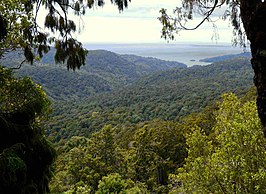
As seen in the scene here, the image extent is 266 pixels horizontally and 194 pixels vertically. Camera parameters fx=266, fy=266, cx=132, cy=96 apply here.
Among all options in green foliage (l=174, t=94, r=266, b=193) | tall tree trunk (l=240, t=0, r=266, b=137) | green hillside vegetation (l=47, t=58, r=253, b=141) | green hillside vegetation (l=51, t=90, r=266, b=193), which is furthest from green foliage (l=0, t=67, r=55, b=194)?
green hillside vegetation (l=47, t=58, r=253, b=141)

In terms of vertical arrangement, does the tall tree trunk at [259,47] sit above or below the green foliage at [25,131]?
above

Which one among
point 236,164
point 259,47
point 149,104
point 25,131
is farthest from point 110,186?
point 149,104

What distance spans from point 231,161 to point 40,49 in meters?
5.40

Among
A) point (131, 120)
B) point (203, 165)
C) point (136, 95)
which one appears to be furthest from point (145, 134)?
point (136, 95)

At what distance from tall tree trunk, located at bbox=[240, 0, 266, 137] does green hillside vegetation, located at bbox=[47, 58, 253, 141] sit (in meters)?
46.3

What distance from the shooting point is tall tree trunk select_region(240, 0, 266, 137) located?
2.03 metres

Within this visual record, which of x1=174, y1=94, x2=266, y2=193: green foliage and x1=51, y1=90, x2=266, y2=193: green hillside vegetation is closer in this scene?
x1=174, y1=94, x2=266, y2=193: green foliage

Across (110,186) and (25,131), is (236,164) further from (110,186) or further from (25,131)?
(110,186)

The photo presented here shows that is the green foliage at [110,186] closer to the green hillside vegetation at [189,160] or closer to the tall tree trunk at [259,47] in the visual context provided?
the green hillside vegetation at [189,160]

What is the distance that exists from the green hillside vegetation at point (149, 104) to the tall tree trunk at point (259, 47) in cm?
4628

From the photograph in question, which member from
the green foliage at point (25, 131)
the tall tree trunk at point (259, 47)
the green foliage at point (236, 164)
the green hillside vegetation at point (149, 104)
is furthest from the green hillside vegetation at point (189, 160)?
the green hillside vegetation at point (149, 104)

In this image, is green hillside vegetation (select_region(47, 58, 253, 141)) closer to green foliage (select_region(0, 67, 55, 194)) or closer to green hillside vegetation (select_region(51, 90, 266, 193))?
green hillside vegetation (select_region(51, 90, 266, 193))

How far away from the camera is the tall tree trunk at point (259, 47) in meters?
2.03

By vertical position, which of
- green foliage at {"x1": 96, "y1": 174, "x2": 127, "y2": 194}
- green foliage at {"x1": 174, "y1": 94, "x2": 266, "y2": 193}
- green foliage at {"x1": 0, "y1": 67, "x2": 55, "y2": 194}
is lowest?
green foliage at {"x1": 96, "y1": 174, "x2": 127, "y2": 194}
